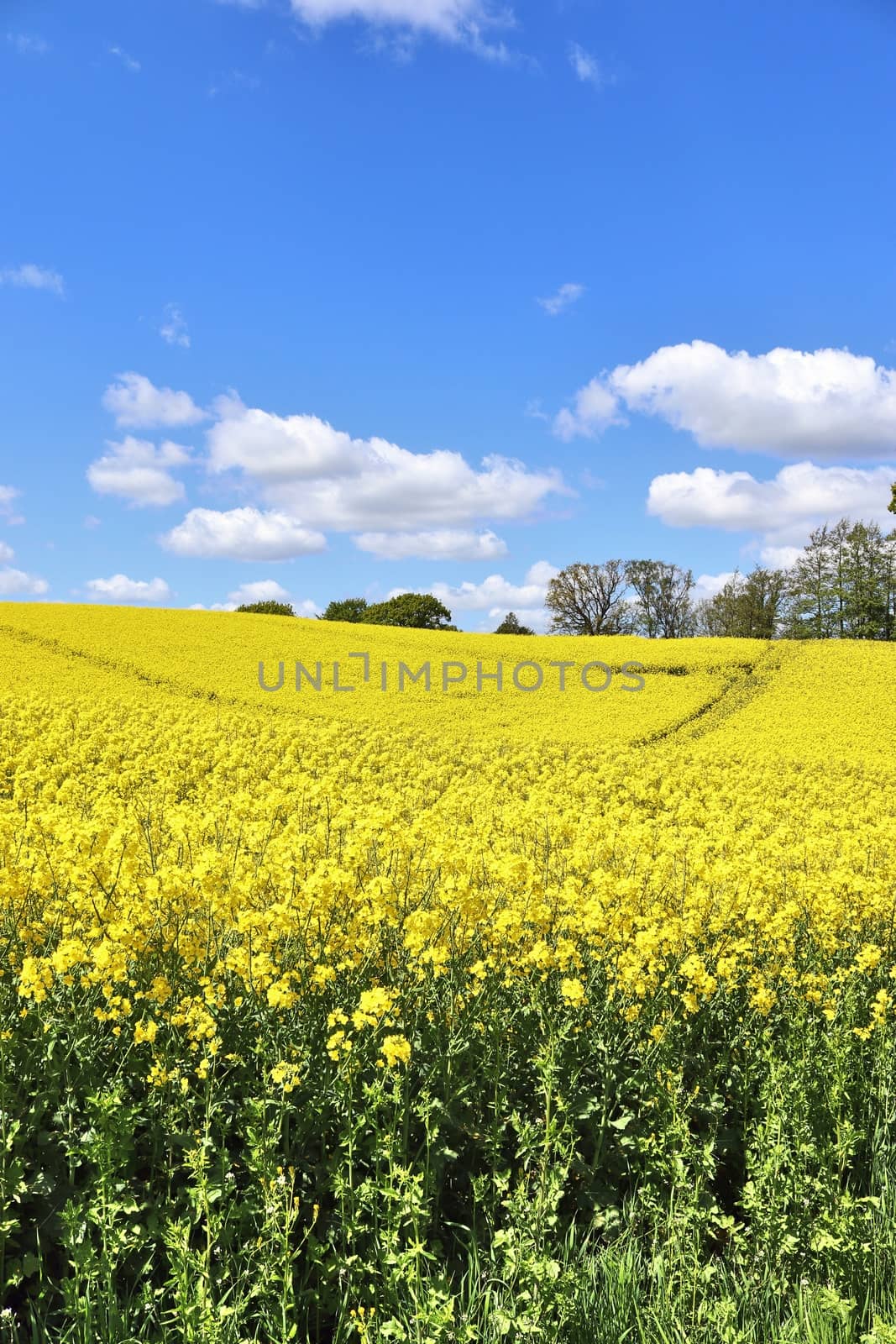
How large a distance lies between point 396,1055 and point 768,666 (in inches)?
1303

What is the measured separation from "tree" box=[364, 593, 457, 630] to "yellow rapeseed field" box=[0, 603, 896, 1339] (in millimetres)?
39743

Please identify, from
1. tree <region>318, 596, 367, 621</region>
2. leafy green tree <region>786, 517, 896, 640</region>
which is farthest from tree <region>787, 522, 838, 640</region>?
tree <region>318, 596, 367, 621</region>

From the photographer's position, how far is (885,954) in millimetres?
6871

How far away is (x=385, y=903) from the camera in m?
4.58

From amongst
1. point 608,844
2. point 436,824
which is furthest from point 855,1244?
point 608,844

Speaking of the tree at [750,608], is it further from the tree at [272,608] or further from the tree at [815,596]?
the tree at [272,608]

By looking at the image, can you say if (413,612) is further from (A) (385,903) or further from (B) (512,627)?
(A) (385,903)

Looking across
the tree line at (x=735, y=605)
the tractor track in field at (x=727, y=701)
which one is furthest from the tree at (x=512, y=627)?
the tractor track in field at (x=727, y=701)

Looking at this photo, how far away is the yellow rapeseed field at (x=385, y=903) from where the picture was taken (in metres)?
3.70

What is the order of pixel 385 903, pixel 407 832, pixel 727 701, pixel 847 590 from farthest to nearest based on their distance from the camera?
pixel 847 590 → pixel 727 701 → pixel 407 832 → pixel 385 903

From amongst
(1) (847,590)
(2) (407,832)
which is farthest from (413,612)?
(2) (407,832)

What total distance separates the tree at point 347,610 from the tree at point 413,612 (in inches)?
77.5

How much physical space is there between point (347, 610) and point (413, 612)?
636cm

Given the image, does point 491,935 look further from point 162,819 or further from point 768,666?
point 768,666
